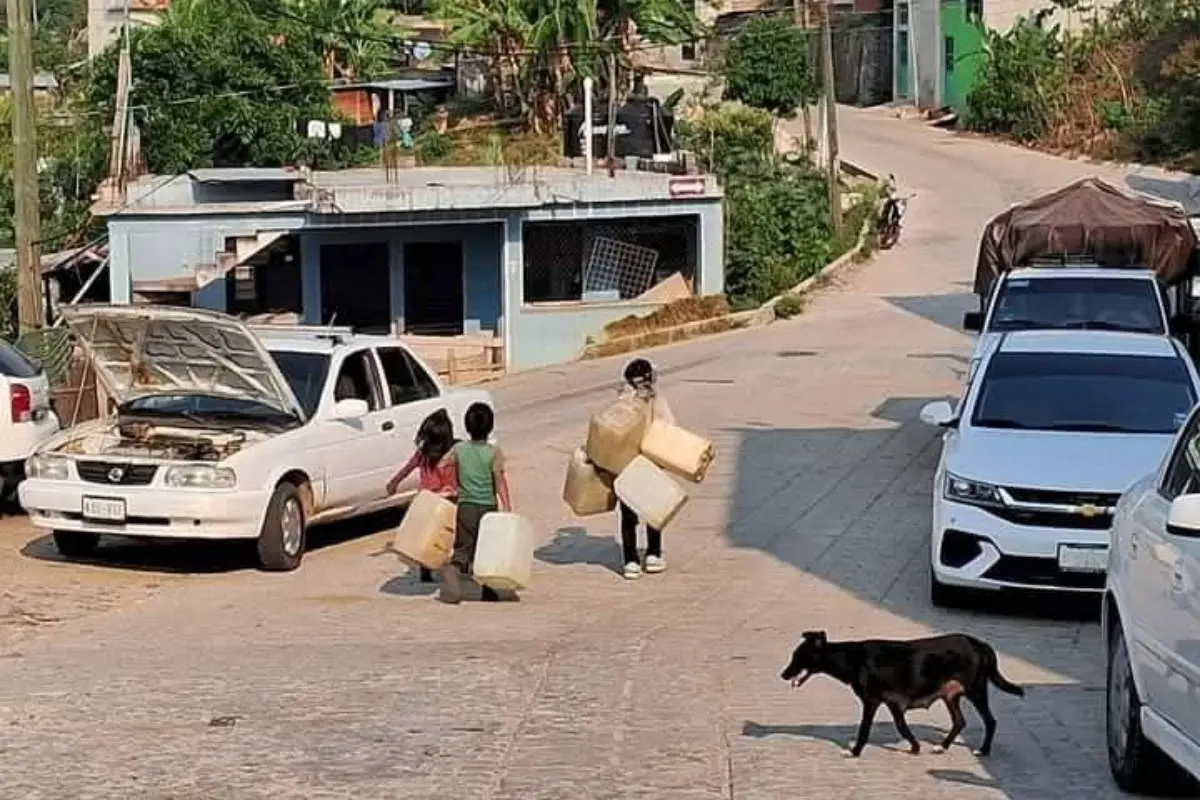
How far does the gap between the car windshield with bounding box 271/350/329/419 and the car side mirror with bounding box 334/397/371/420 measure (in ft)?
0.57

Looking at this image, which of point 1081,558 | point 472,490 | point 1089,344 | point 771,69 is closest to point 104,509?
point 472,490

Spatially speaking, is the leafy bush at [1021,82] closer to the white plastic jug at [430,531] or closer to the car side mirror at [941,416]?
the car side mirror at [941,416]

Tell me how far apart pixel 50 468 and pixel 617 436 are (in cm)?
412

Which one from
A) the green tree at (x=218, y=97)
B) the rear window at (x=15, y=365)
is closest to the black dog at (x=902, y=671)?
the rear window at (x=15, y=365)

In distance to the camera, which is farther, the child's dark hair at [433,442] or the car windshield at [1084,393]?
the child's dark hair at [433,442]

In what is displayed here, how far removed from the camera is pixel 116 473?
14.7 m

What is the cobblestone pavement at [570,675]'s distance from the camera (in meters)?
8.31

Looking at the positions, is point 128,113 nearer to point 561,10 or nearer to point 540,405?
point 561,10

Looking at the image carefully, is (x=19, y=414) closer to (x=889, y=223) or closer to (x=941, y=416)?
(x=941, y=416)

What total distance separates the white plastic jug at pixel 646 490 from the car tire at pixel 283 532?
2514mm

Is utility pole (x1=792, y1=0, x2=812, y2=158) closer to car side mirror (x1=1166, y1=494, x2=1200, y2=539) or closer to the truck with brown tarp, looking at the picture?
the truck with brown tarp

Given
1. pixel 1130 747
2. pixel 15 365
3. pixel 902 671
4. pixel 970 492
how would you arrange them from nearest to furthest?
pixel 1130 747 < pixel 902 671 < pixel 970 492 < pixel 15 365

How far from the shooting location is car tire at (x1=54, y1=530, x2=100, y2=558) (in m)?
15.7

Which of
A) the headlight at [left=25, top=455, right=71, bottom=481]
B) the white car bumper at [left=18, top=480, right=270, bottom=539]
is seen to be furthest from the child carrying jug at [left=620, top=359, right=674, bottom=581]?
the headlight at [left=25, top=455, right=71, bottom=481]
